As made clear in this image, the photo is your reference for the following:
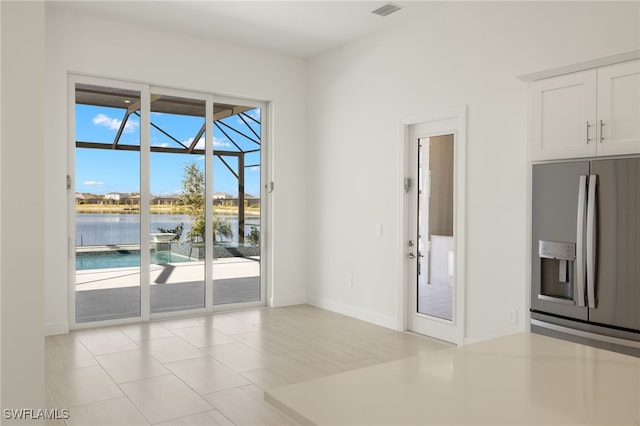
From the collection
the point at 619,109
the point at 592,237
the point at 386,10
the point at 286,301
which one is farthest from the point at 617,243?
the point at 286,301

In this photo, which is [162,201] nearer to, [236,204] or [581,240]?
[236,204]

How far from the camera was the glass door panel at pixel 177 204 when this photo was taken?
584 centimetres

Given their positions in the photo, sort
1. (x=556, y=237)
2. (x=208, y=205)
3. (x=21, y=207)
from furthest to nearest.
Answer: (x=208, y=205), (x=556, y=237), (x=21, y=207)

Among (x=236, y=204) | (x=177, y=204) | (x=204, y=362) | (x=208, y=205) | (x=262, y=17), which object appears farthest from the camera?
(x=236, y=204)

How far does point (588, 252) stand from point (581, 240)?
0.30ft

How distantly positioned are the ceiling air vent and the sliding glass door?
2.21 metres

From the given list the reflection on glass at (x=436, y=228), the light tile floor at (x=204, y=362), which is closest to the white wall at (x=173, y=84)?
the light tile floor at (x=204, y=362)

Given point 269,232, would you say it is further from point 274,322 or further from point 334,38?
point 334,38

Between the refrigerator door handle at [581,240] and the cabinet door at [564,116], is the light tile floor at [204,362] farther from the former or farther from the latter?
the cabinet door at [564,116]

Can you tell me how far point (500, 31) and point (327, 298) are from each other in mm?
3734

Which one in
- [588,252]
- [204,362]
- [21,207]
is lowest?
[204,362]

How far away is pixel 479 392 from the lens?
1.25 m

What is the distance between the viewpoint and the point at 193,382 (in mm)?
3699

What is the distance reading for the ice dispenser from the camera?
329cm
